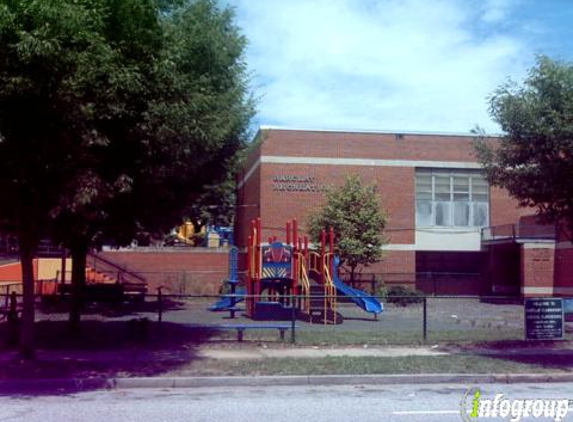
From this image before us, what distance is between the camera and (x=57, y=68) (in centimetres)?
1004

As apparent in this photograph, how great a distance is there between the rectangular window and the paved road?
27.2 metres

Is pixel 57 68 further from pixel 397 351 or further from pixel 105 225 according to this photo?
pixel 397 351

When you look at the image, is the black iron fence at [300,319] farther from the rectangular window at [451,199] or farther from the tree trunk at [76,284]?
the rectangular window at [451,199]

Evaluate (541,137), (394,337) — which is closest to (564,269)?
(394,337)

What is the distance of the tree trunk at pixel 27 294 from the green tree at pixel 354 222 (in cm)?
2074

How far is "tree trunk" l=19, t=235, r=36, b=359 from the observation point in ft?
40.1

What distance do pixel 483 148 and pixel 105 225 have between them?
865 centimetres

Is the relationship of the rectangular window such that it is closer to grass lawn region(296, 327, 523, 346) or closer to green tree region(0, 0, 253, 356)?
grass lawn region(296, 327, 523, 346)

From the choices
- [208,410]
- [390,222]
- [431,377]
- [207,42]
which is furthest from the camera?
[390,222]

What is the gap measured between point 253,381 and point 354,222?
21.1 metres

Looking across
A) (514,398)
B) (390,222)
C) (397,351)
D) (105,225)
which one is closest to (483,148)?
(397,351)

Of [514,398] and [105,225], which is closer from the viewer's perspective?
[514,398]

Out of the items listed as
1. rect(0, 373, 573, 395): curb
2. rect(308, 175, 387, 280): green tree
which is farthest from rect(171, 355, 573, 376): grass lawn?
rect(308, 175, 387, 280): green tree

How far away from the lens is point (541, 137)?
14555mm
